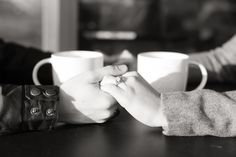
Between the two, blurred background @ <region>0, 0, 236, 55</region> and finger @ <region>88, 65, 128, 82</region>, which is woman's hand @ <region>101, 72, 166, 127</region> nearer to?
finger @ <region>88, 65, 128, 82</region>

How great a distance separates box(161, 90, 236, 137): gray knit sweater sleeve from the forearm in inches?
7.5

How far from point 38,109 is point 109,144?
139mm

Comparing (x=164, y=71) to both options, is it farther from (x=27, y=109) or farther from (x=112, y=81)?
(x=27, y=109)

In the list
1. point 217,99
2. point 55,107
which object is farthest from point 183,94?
point 55,107

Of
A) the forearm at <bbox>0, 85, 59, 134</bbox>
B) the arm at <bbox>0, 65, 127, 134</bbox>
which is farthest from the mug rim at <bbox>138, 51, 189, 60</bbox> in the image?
the forearm at <bbox>0, 85, 59, 134</bbox>

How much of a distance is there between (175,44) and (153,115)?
2.71m

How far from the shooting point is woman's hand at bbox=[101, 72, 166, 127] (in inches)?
25.5

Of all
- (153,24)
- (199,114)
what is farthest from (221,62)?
(153,24)

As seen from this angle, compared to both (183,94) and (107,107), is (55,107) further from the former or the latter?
(183,94)

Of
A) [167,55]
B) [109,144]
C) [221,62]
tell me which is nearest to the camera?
[109,144]

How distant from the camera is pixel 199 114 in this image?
0.63 m

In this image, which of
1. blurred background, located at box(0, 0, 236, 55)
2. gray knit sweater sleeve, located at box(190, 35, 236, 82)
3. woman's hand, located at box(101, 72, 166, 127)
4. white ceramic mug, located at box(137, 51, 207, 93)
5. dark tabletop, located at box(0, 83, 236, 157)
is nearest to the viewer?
dark tabletop, located at box(0, 83, 236, 157)

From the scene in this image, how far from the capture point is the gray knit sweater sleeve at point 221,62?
1.07 meters

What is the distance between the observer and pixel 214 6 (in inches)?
132
